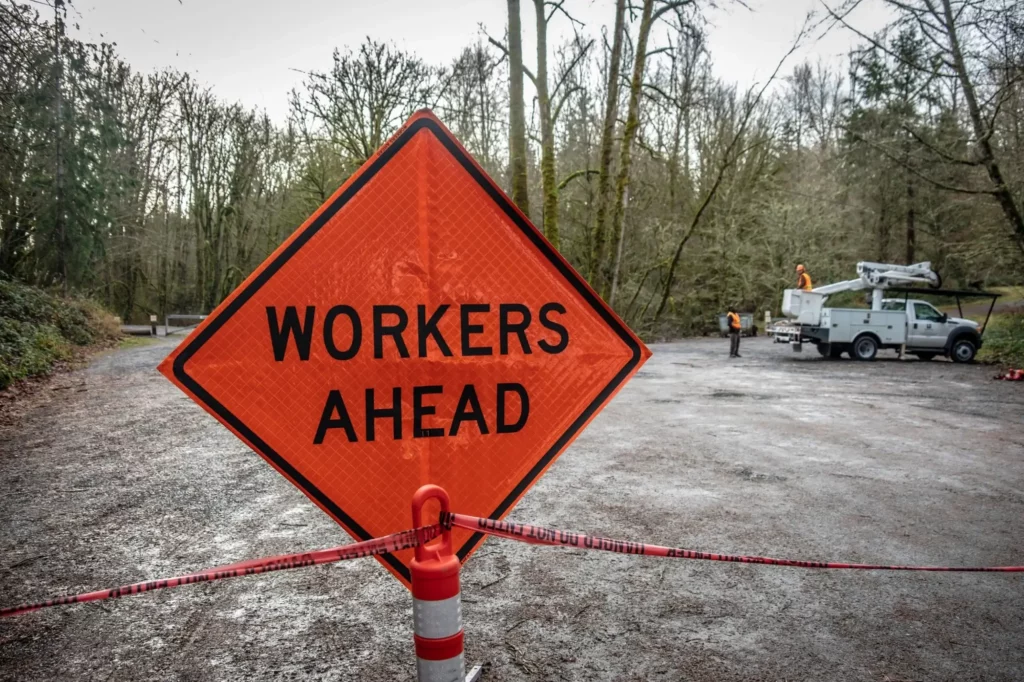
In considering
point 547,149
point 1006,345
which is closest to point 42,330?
point 547,149

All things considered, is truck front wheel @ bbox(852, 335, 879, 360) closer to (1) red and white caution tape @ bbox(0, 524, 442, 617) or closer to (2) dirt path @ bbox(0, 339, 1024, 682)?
(2) dirt path @ bbox(0, 339, 1024, 682)

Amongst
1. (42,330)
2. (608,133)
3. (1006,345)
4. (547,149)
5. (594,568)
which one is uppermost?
(608,133)

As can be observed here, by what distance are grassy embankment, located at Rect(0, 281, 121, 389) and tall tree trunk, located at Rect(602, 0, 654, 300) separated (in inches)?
558

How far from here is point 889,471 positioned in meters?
6.71

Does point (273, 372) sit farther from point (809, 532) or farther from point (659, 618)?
point (809, 532)

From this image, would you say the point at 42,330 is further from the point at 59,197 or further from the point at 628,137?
the point at 628,137

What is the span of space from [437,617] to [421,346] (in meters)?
0.87

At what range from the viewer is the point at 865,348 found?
19.9 m

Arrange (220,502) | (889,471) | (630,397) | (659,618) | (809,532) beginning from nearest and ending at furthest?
(659,618) → (809,532) → (220,502) → (889,471) → (630,397)

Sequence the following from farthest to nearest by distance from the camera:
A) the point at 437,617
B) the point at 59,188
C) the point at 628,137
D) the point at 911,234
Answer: the point at 911,234
the point at 59,188
the point at 628,137
the point at 437,617

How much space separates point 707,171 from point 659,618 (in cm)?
3013

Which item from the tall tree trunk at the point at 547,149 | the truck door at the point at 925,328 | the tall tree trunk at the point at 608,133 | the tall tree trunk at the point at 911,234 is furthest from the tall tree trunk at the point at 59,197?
the tall tree trunk at the point at 911,234

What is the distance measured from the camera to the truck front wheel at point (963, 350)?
1956 cm

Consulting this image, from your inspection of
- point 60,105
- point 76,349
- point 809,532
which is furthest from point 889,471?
point 60,105
